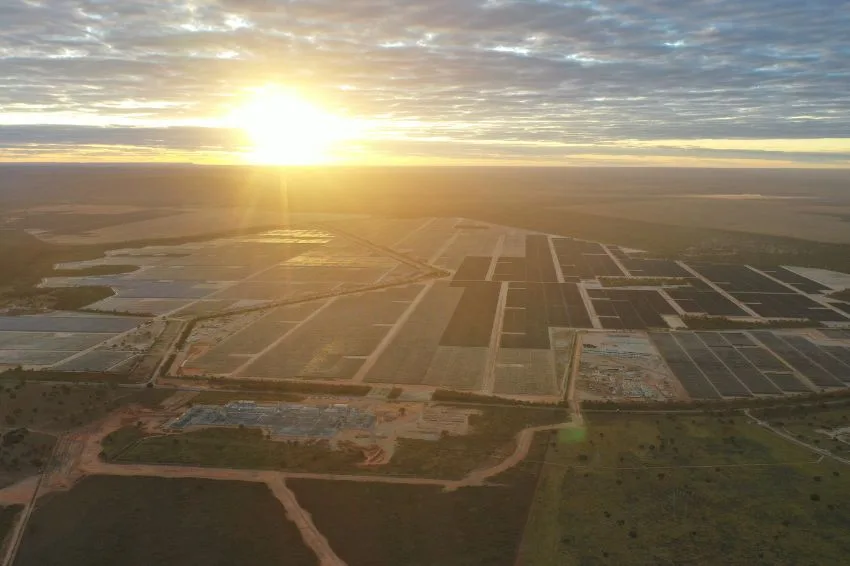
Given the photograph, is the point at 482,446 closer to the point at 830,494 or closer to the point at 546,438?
the point at 546,438

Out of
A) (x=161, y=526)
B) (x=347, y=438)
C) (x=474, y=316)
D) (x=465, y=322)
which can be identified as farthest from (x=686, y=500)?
(x=474, y=316)

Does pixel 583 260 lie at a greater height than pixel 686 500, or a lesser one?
lesser

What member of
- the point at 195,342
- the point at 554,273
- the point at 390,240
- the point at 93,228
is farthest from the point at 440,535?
the point at 93,228

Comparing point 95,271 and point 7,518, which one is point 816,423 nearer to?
point 7,518

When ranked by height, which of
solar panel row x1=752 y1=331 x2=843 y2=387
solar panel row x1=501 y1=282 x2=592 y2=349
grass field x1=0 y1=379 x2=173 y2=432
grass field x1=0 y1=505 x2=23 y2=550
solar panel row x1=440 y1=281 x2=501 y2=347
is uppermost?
solar panel row x1=752 y1=331 x2=843 y2=387

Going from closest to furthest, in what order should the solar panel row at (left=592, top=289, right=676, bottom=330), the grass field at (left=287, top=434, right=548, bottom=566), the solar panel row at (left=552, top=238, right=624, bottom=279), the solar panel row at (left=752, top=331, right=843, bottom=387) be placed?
1. the grass field at (left=287, top=434, right=548, bottom=566)
2. the solar panel row at (left=752, top=331, right=843, bottom=387)
3. the solar panel row at (left=592, top=289, right=676, bottom=330)
4. the solar panel row at (left=552, top=238, right=624, bottom=279)

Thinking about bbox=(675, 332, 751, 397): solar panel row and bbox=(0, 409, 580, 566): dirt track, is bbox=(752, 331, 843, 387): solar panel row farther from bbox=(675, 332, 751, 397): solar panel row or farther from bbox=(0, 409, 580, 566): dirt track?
bbox=(0, 409, 580, 566): dirt track

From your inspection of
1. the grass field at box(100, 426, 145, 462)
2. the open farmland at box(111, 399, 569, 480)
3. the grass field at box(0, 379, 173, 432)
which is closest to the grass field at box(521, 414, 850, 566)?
the open farmland at box(111, 399, 569, 480)
